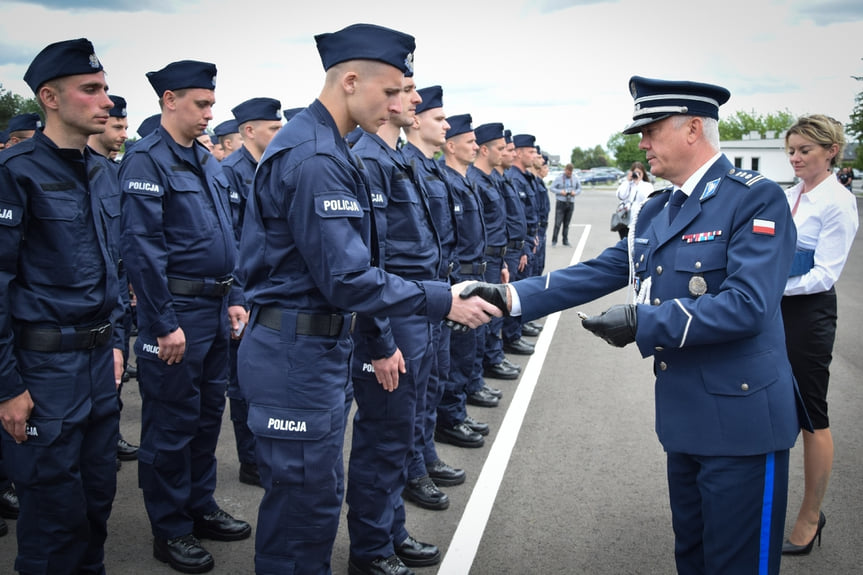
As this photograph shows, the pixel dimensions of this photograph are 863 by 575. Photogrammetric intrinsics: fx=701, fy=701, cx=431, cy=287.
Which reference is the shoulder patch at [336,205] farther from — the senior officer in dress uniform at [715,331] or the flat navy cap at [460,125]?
the flat navy cap at [460,125]

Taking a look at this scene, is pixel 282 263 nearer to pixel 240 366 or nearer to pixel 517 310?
pixel 240 366

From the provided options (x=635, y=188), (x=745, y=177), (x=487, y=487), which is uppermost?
(x=745, y=177)

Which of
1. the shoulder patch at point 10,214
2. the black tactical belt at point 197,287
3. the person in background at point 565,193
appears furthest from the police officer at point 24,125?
the person in background at point 565,193

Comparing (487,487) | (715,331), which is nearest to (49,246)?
(715,331)

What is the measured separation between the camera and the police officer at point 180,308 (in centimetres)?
371

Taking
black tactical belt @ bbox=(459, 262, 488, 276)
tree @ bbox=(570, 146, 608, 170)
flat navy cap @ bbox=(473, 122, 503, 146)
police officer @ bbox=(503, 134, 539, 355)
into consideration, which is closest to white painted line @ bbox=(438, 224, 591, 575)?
police officer @ bbox=(503, 134, 539, 355)

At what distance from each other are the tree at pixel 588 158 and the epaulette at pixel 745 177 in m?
103

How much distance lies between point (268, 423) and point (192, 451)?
5.25ft

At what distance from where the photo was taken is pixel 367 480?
12.2ft

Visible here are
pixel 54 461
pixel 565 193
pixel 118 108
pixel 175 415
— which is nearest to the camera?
pixel 54 461

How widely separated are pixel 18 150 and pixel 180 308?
117 centimetres

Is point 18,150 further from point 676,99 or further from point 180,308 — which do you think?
point 676,99

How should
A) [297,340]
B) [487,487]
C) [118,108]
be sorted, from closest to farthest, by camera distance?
[297,340] < [487,487] < [118,108]

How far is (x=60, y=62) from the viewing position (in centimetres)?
327
